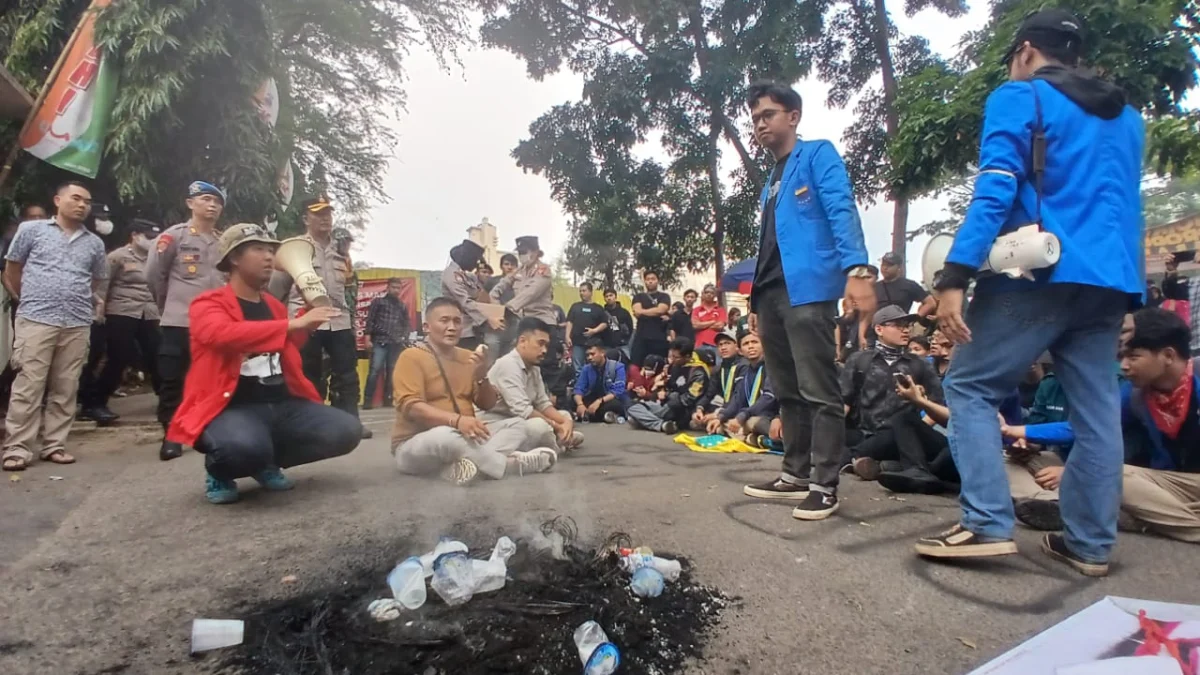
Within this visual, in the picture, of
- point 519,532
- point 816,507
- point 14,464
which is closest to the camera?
point 519,532

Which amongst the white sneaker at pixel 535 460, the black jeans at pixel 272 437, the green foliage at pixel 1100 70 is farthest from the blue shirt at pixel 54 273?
the green foliage at pixel 1100 70

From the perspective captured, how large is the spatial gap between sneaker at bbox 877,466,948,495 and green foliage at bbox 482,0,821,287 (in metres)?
2.23

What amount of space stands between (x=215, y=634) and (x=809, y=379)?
246cm

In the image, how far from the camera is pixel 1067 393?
2.49m

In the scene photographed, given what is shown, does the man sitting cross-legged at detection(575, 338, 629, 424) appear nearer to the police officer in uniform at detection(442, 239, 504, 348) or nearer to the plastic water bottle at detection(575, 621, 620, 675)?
the police officer in uniform at detection(442, 239, 504, 348)

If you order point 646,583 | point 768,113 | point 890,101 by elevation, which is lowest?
point 646,583

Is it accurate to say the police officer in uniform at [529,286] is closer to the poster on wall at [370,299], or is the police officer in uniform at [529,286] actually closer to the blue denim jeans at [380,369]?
the poster on wall at [370,299]

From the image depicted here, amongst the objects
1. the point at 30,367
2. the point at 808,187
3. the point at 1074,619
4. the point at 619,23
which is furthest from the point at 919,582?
the point at 30,367

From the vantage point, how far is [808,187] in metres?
3.25

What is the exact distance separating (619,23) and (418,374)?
228 cm

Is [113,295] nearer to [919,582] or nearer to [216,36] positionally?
[216,36]

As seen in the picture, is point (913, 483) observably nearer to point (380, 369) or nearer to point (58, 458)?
point (380, 369)

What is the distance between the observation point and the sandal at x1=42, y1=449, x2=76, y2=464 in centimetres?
430

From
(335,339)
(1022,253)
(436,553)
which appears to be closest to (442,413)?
(335,339)
